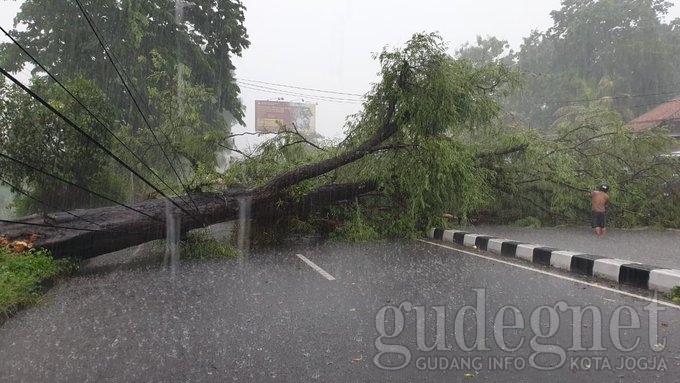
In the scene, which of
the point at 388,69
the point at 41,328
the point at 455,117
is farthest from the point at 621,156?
the point at 41,328

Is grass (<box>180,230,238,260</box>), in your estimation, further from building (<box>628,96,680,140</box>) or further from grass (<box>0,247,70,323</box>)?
building (<box>628,96,680,140</box>)

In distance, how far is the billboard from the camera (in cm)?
4447

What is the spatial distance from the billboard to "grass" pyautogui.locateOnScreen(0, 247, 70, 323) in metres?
36.5

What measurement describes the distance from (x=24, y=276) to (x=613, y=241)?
9406 millimetres

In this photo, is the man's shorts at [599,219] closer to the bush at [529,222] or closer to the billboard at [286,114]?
the bush at [529,222]

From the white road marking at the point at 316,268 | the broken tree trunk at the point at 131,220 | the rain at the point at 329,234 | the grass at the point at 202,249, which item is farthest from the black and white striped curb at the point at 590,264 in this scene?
the grass at the point at 202,249

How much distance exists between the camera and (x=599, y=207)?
10.3m

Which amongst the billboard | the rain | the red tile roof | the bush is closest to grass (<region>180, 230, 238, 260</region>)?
the rain

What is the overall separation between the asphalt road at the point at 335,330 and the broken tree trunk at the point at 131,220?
0.77 meters

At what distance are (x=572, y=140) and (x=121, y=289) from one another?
424 inches

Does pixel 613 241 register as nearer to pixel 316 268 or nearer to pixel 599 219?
pixel 599 219

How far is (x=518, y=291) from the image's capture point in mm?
5383

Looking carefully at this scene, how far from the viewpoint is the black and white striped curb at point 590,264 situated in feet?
18.0

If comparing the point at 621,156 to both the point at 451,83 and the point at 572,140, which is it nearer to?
the point at 572,140
